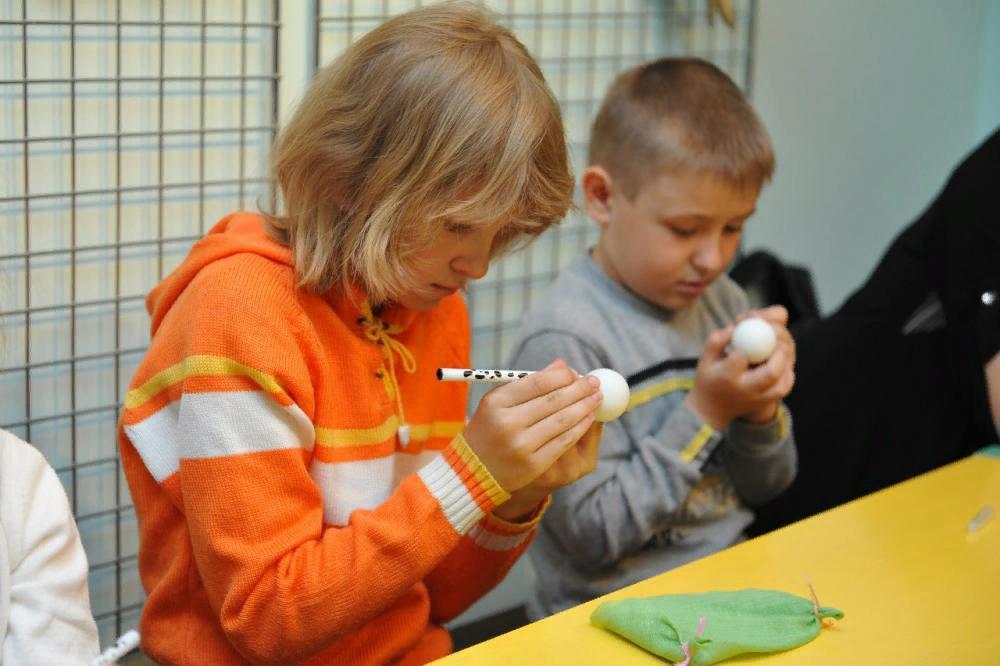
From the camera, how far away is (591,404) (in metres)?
0.99

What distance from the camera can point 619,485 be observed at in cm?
127

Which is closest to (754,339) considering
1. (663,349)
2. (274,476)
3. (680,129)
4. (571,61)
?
(663,349)

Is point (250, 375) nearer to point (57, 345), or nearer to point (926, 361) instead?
point (57, 345)

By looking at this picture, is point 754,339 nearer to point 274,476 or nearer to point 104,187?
point 274,476

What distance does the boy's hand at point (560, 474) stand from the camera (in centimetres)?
105

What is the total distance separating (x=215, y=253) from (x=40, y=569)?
293 mm

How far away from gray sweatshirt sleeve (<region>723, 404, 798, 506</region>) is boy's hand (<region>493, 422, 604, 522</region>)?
1.12 feet

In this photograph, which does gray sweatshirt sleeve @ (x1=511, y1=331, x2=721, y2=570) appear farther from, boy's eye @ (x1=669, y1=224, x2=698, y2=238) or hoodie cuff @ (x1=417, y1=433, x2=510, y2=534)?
hoodie cuff @ (x1=417, y1=433, x2=510, y2=534)

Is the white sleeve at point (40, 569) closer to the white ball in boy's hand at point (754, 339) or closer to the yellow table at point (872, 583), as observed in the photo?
the yellow table at point (872, 583)

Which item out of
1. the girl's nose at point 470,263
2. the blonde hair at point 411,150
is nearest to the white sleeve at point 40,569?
the blonde hair at point 411,150

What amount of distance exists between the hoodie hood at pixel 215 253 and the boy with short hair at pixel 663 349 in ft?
1.28

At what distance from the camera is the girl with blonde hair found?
0.93 m

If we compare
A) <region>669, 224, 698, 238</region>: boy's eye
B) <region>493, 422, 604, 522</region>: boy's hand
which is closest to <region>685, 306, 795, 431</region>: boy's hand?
<region>669, 224, 698, 238</region>: boy's eye

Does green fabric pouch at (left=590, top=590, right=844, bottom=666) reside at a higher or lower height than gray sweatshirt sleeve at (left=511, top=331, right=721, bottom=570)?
higher
